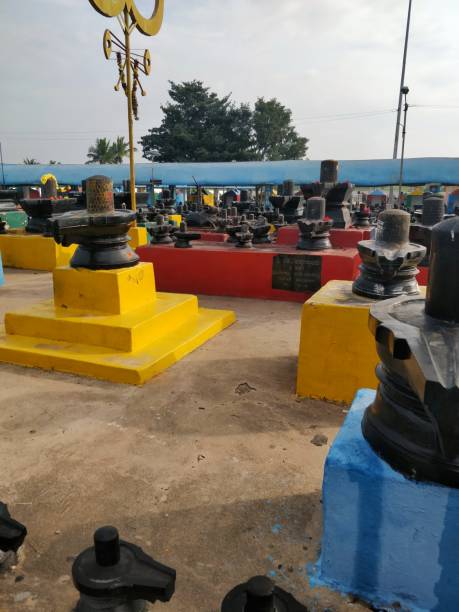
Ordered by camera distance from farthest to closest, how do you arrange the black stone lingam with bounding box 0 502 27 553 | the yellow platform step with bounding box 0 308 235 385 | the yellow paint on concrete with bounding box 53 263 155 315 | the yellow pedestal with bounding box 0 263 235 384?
the yellow paint on concrete with bounding box 53 263 155 315 < the yellow pedestal with bounding box 0 263 235 384 < the yellow platform step with bounding box 0 308 235 385 < the black stone lingam with bounding box 0 502 27 553

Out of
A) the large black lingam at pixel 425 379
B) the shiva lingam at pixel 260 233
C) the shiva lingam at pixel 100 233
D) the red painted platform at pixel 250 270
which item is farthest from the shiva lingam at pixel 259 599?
the shiva lingam at pixel 260 233

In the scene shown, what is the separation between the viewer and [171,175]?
2522 cm

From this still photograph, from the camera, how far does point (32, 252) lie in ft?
30.3

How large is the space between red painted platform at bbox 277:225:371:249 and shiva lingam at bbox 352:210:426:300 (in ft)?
16.6

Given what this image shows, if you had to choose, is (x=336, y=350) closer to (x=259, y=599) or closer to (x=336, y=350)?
(x=336, y=350)

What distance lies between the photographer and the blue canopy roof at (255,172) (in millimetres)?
21250

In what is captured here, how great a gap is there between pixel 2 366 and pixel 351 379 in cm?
292

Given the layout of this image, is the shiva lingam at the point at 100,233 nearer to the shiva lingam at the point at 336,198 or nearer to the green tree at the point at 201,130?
the shiva lingam at the point at 336,198

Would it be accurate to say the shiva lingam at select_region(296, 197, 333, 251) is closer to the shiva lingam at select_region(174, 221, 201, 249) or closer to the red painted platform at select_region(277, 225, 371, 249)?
the red painted platform at select_region(277, 225, 371, 249)

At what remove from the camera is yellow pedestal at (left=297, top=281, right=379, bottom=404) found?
10.3 ft

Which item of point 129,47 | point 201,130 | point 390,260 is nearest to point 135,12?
point 129,47

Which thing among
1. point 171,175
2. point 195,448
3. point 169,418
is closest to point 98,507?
point 195,448

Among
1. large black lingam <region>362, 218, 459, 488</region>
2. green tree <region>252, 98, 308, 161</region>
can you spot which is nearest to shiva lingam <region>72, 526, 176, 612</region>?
large black lingam <region>362, 218, 459, 488</region>

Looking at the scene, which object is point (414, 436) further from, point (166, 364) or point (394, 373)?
point (166, 364)
